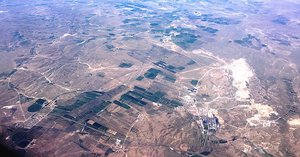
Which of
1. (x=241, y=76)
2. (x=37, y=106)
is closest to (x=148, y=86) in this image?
(x=37, y=106)

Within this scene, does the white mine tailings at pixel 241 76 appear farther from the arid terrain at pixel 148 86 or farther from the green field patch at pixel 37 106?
the green field patch at pixel 37 106

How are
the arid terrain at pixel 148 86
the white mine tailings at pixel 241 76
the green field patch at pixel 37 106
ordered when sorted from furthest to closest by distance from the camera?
the white mine tailings at pixel 241 76 → the green field patch at pixel 37 106 → the arid terrain at pixel 148 86

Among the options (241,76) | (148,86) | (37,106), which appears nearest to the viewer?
(37,106)

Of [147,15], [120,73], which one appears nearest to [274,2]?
[147,15]

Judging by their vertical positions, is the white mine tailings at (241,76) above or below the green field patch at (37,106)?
below

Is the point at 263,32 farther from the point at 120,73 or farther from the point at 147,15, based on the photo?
the point at 120,73

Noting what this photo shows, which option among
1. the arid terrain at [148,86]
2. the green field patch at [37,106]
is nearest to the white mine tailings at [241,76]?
the arid terrain at [148,86]

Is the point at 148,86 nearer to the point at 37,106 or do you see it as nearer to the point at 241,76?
the point at 37,106

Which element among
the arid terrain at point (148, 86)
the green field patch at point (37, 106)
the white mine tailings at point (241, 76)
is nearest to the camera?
the arid terrain at point (148, 86)
